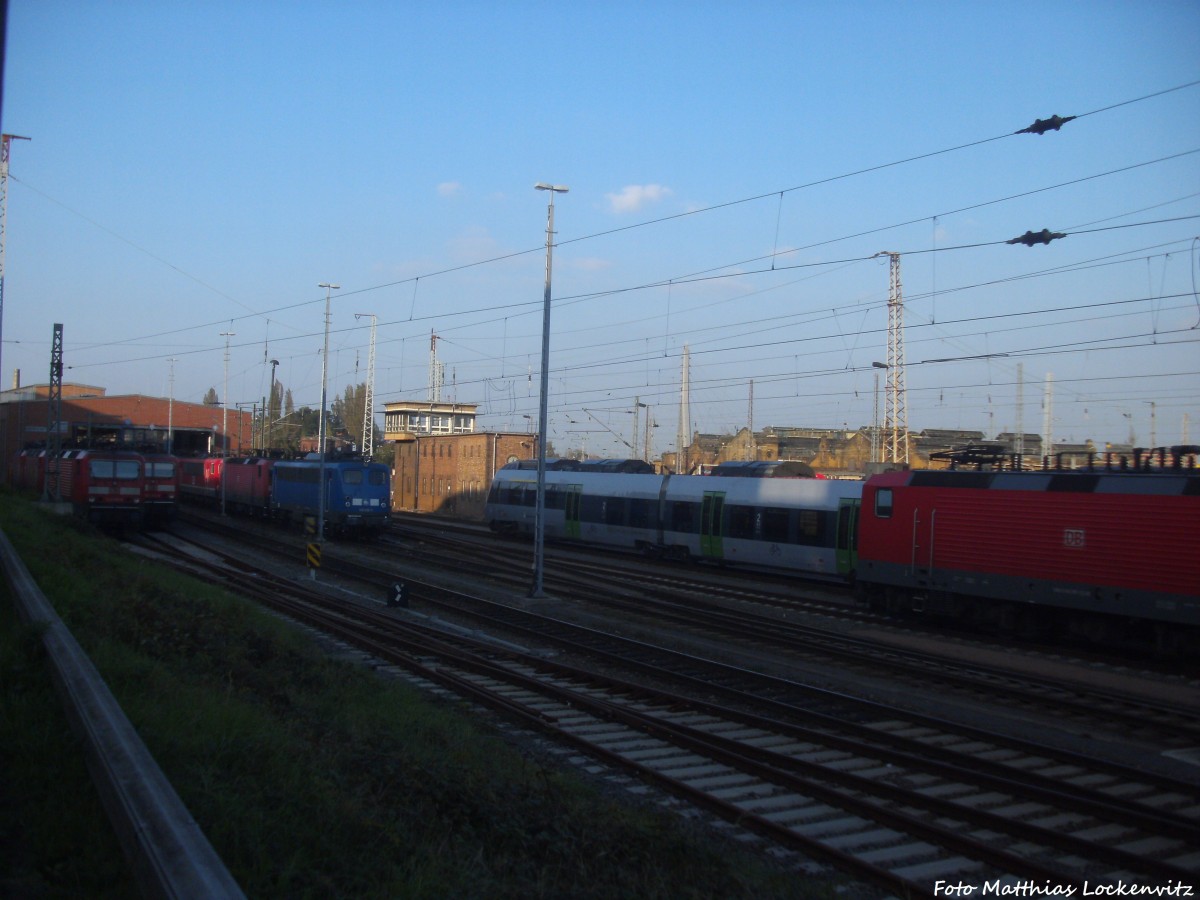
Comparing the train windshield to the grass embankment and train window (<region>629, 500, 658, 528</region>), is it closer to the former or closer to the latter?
train window (<region>629, 500, 658, 528</region>)

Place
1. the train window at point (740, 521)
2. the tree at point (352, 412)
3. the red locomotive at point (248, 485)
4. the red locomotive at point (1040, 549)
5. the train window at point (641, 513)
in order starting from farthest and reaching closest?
1. the tree at point (352, 412)
2. the red locomotive at point (248, 485)
3. the train window at point (641, 513)
4. the train window at point (740, 521)
5. the red locomotive at point (1040, 549)

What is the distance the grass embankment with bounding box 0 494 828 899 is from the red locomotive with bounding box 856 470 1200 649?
1191cm

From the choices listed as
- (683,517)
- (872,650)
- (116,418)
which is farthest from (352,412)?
(872,650)

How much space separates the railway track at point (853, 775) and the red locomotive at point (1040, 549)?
7110 mm

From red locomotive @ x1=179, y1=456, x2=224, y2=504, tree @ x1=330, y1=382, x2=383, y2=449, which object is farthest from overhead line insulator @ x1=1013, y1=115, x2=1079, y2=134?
tree @ x1=330, y1=382, x2=383, y2=449

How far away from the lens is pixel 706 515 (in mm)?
28609

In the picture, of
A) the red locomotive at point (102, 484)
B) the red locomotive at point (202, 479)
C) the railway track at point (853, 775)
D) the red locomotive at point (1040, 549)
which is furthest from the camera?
the red locomotive at point (202, 479)

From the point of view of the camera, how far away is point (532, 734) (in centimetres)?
1024

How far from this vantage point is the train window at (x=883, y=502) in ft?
66.5

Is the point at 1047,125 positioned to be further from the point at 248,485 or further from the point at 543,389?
the point at 248,485

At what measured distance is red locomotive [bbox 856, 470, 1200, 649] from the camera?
50.4ft

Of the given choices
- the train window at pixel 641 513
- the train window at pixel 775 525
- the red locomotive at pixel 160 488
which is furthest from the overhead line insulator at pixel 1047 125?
the red locomotive at pixel 160 488

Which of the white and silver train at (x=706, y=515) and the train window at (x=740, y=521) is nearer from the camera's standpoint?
the white and silver train at (x=706, y=515)

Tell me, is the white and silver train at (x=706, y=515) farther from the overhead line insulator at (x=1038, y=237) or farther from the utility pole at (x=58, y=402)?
the utility pole at (x=58, y=402)
